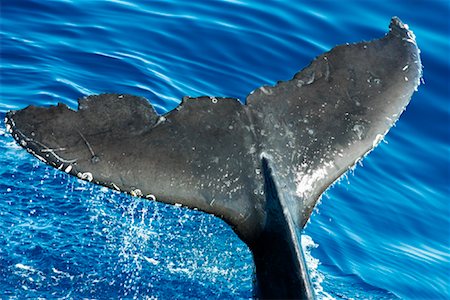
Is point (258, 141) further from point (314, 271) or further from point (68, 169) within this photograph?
point (314, 271)

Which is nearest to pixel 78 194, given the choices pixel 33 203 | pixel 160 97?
pixel 33 203

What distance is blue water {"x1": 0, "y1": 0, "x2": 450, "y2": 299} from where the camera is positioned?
7023mm

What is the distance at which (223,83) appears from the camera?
10602mm

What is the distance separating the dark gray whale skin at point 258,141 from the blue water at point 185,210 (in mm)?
2208

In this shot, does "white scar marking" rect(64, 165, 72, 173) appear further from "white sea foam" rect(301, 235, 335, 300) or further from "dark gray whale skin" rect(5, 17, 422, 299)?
"white sea foam" rect(301, 235, 335, 300)

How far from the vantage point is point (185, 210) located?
25.9 ft

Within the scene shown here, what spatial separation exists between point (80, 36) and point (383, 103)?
6605 millimetres

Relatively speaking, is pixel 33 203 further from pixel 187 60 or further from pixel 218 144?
pixel 187 60

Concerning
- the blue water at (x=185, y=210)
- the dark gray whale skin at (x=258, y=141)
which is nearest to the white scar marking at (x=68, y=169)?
the dark gray whale skin at (x=258, y=141)

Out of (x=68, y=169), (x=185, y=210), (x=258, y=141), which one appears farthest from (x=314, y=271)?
(x=68, y=169)

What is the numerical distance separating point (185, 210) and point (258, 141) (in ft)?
10.1

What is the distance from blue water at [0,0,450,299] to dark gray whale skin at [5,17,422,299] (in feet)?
7.24

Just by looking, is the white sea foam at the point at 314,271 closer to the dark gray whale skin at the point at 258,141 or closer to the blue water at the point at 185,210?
the blue water at the point at 185,210

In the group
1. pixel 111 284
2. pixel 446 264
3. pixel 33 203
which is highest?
pixel 446 264
